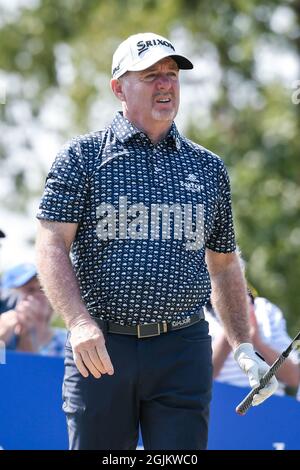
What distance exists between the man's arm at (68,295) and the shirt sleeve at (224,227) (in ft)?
2.62

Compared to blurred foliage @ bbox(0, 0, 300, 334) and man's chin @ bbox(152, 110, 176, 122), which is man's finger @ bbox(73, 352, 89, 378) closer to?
man's chin @ bbox(152, 110, 176, 122)

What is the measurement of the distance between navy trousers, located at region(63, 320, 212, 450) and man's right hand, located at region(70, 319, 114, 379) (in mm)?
176

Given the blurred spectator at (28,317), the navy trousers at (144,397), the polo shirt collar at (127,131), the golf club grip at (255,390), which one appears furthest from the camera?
the blurred spectator at (28,317)

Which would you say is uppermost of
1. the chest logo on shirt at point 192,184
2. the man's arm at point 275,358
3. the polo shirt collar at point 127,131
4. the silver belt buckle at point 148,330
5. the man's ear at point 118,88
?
the man's ear at point 118,88

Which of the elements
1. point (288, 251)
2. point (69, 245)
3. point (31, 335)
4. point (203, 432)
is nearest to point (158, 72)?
point (69, 245)

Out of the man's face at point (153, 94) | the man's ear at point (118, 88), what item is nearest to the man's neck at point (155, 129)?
the man's face at point (153, 94)

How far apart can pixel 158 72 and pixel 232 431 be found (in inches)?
102

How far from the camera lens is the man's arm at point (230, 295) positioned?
5.72 meters

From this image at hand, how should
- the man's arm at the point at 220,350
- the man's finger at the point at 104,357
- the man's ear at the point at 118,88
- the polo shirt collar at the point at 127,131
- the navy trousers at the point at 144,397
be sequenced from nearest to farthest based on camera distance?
the man's finger at the point at 104,357 → the navy trousers at the point at 144,397 → the polo shirt collar at the point at 127,131 → the man's ear at the point at 118,88 → the man's arm at the point at 220,350

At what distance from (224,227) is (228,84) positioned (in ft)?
52.5

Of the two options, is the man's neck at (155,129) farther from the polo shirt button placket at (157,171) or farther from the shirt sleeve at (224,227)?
the shirt sleeve at (224,227)

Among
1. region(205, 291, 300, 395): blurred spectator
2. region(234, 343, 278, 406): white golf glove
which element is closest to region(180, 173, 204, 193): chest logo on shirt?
region(234, 343, 278, 406): white golf glove

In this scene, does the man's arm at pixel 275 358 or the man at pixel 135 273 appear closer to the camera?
the man at pixel 135 273

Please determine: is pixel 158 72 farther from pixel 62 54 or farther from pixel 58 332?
pixel 62 54
